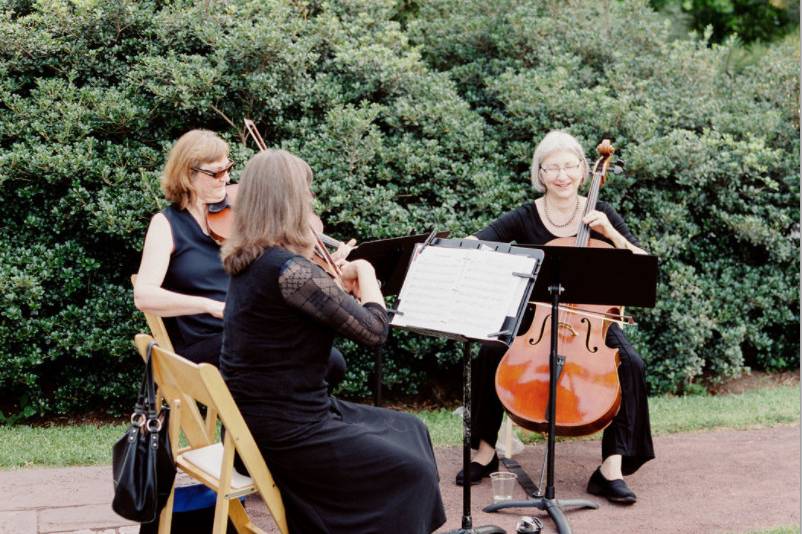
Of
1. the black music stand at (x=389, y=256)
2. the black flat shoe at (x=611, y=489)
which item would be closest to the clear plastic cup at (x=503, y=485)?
the black flat shoe at (x=611, y=489)

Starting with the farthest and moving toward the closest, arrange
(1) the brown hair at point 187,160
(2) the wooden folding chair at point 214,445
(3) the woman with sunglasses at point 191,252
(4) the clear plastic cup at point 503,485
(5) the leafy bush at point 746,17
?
(5) the leafy bush at point 746,17, (4) the clear plastic cup at point 503,485, (1) the brown hair at point 187,160, (3) the woman with sunglasses at point 191,252, (2) the wooden folding chair at point 214,445

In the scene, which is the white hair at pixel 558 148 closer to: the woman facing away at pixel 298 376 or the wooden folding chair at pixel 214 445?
the woman facing away at pixel 298 376

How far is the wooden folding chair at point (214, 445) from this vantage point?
9.53ft

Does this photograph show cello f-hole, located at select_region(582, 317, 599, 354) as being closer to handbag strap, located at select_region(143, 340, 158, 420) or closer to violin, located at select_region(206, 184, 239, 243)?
violin, located at select_region(206, 184, 239, 243)

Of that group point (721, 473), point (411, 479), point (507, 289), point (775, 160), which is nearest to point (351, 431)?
point (411, 479)

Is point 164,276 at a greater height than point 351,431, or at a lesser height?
greater

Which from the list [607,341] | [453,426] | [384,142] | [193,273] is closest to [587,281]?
[607,341]

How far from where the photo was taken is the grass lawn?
483 cm

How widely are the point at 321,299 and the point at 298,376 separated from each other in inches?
12.1

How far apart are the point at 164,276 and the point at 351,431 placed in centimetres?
140

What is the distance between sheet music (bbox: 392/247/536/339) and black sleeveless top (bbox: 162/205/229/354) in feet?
3.53

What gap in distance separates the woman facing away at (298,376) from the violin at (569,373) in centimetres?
116

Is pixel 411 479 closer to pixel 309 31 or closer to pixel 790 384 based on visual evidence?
pixel 309 31

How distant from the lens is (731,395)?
6.58 metres
